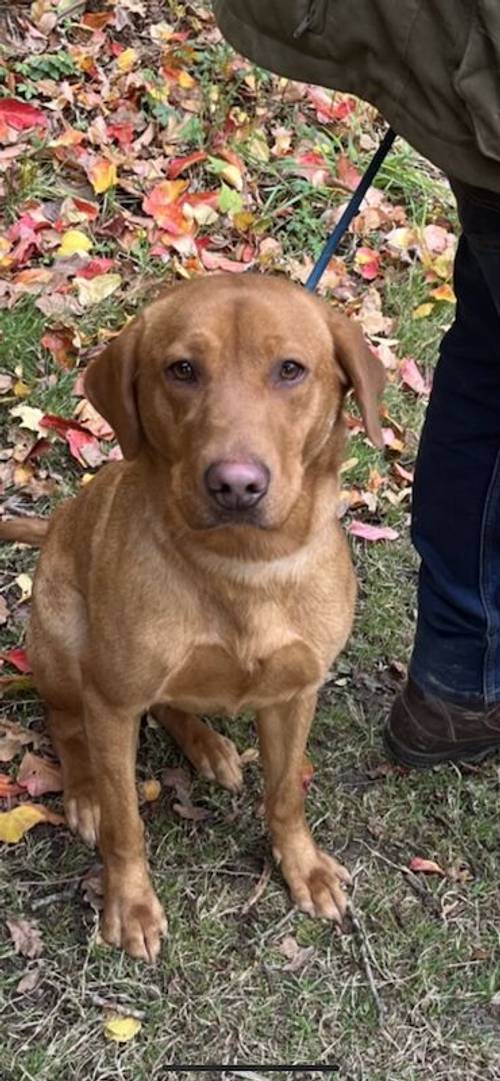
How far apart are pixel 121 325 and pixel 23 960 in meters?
2.78

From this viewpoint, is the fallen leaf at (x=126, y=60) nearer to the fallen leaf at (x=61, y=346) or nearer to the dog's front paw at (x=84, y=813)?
the fallen leaf at (x=61, y=346)

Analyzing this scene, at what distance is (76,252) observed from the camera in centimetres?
562

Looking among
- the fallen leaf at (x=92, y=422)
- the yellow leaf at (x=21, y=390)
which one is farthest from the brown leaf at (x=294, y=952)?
the yellow leaf at (x=21, y=390)

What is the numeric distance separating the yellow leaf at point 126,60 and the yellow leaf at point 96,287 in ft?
5.00

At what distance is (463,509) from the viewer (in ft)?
11.6

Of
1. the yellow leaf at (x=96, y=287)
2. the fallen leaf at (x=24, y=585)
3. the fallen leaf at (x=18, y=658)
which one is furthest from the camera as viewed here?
the yellow leaf at (x=96, y=287)

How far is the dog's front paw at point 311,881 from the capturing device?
3631 mm

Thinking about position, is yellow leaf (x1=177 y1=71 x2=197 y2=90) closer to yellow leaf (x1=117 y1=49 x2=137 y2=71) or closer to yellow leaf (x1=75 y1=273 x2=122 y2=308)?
yellow leaf (x1=117 y1=49 x2=137 y2=71)

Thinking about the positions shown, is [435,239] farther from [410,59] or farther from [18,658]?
[410,59]

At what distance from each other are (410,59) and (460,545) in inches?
57.6

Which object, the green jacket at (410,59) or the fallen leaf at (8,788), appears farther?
the fallen leaf at (8,788)

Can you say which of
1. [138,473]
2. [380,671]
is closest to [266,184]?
[380,671]

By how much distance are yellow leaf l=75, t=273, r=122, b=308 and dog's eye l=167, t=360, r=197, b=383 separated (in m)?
2.71

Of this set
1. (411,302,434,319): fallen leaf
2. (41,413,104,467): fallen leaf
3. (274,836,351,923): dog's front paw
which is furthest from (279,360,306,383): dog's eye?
(411,302,434,319): fallen leaf
